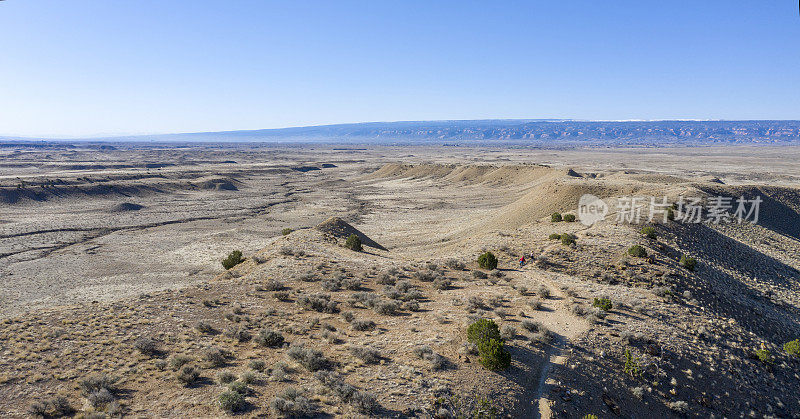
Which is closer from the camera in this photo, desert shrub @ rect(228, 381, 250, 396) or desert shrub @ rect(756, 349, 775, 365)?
desert shrub @ rect(228, 381, 250, 396)

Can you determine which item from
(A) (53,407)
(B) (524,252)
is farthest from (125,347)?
(B) (524,252)

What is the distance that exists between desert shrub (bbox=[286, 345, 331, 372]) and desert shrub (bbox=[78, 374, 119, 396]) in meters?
5.59

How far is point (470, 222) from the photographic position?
175 ft

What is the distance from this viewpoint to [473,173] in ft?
341

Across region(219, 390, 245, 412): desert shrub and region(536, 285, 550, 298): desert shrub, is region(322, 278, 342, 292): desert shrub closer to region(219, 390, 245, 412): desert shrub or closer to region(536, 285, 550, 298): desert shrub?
region(219, 390, 245, 412): desert shrub

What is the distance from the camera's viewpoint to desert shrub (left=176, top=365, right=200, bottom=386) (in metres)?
12.3

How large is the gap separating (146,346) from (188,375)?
3882mm

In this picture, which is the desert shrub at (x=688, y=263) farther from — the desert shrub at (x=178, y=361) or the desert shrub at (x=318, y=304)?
the desert shrub at (x=178, y=361)

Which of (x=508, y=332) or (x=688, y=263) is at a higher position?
(x=508, y=332)

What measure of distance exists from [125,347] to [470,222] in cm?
4407

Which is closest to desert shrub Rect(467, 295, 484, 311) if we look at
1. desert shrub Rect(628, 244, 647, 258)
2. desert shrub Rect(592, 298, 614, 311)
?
desert shrub Rect(592, 298, 614, 311)

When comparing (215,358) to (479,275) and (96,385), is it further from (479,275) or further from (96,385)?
(479,275)

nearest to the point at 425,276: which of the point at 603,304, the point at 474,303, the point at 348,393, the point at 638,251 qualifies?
the point at 474,303

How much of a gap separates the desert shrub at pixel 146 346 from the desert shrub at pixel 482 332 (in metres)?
12.5
